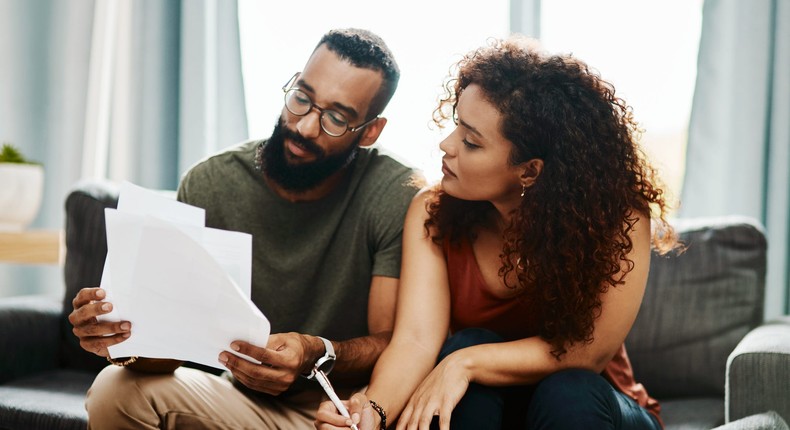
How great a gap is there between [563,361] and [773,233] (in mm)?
1105

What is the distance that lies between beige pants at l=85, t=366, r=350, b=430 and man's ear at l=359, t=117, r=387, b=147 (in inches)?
23.5

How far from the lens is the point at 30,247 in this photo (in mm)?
2285

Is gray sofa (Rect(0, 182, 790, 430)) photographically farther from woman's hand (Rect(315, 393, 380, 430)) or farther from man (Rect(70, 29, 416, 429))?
woman's hand (Rect(315, 393, 380, 430))

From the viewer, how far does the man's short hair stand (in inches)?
63.0

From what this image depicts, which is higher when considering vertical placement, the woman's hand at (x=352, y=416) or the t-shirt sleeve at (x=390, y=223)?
Result: the t-shirt sleeve at (x=390, y=223)

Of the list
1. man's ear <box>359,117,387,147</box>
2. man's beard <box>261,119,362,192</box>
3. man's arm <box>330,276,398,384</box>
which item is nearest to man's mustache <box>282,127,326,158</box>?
man's beard <box>261,119,362,192</box>

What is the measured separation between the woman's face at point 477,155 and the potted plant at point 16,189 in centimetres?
151

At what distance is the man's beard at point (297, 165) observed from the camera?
5.25ft

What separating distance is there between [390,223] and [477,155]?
32cm

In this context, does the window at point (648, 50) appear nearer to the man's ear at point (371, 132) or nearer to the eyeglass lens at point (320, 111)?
the man's ear at point (371, 132)

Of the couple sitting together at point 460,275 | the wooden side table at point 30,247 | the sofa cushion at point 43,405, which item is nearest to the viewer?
the couple sitting together at point 460,275

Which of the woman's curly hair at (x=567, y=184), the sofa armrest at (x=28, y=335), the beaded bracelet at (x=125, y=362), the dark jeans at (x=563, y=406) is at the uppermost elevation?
the woman's curly hair at (x=567, y=184)

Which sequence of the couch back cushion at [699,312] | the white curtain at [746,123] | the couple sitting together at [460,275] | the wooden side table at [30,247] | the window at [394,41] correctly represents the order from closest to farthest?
the couple sitting together at [460,275], the couch back cushion at [699,312], the white curtain at [746,123], the wooden side table at [30,247], the window at [394,41]

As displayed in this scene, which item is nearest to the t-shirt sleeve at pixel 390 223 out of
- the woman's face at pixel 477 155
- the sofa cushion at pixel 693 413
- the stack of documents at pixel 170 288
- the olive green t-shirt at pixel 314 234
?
the olive green t-shirt at pixel 314 234
